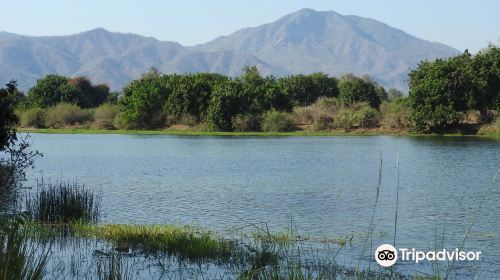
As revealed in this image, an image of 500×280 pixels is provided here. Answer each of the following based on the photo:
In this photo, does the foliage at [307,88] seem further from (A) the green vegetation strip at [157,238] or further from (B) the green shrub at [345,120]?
(A) the green vegetation strip at [157,238]

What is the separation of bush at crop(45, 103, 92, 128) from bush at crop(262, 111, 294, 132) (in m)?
33.1

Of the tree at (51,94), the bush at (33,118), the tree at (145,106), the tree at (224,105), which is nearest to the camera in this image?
the tree at (224,105)

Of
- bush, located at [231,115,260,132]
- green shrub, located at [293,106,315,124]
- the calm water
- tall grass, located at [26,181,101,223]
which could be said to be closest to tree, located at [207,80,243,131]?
bush, located at [231,115,260,132]

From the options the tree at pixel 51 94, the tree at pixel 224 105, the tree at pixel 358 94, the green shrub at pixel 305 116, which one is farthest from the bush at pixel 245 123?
the tree at pixel 51 94

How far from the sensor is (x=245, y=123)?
91375mm

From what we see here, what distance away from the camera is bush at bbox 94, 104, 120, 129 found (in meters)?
106

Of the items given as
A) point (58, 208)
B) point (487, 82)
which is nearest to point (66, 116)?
point (487, 82)

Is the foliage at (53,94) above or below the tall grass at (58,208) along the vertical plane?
above

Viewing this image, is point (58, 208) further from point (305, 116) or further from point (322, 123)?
point (305, 116)

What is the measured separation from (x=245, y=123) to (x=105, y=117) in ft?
87.1

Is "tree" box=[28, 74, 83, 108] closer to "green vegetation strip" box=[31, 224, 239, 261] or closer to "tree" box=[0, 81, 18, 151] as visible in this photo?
"tree" box=[0, 81, 18, 151]

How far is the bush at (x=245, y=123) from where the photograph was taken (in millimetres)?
91312

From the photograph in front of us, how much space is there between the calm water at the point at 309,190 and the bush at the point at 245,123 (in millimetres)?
35662

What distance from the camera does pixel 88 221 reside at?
1956 cm
